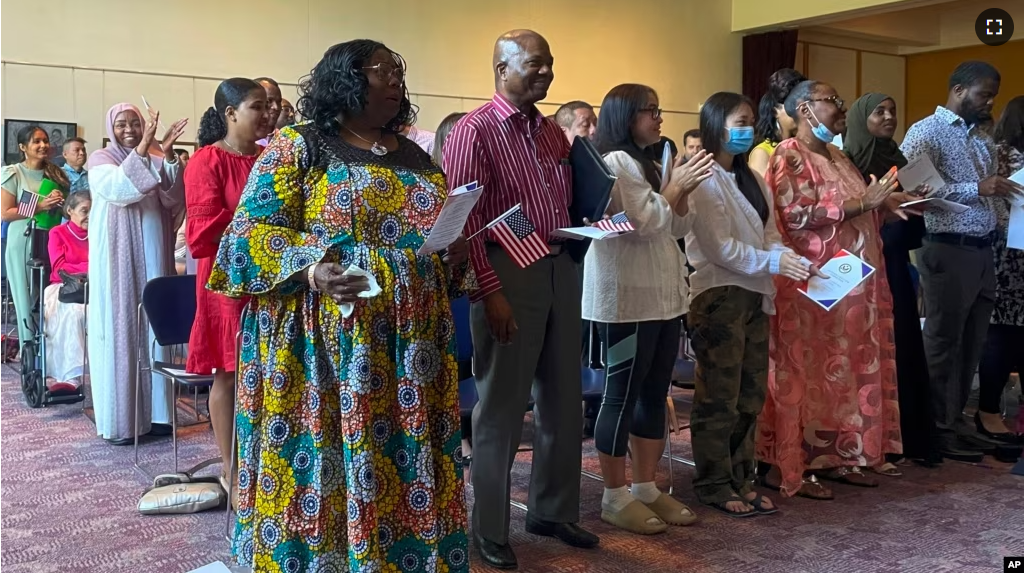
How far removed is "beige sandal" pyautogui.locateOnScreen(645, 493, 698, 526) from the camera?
339 cm

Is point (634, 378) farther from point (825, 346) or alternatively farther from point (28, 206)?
point (28, 206)

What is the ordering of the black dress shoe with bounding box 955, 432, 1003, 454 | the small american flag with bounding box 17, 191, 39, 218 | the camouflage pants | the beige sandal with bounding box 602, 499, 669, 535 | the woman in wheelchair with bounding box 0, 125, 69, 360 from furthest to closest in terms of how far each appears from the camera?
the woman in wheelchair with bounding box 0, 125, 69, 360 < the small american flag with bounding box 17, 191, 39, 218 < the black dress shoe with bounding box 955, 432, 1003, 454 < the camouflage pants < the beige sandal with bounding box 602, 499, 669, 535

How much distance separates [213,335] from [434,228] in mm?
1439

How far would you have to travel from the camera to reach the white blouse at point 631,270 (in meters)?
3.16

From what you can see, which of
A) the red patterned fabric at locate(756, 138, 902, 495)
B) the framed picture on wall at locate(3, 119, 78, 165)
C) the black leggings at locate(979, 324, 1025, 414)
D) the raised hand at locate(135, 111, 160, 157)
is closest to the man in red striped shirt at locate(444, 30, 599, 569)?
the red patterned fabric at locate(756, 138, 902, 495)

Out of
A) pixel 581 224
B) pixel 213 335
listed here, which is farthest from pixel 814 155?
pixel 213 335

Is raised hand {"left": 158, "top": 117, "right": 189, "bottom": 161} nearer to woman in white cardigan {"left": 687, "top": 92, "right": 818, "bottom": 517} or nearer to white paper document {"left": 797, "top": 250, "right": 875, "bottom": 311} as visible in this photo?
woman in white cardigan {"left": 687, "top": 92, "right": 818, "bottom": 517}

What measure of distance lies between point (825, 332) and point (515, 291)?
5.08 ft

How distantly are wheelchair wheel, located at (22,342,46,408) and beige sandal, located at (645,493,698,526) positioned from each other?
364cm

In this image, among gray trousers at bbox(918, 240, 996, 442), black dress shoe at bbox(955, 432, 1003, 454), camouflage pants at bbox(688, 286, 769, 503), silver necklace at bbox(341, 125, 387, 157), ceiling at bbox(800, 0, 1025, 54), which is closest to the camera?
silver necklace at bbox(341, 125, 387, 157)

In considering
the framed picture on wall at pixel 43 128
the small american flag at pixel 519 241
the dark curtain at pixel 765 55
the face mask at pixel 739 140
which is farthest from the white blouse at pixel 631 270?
the dark curtain at pixel 765 55

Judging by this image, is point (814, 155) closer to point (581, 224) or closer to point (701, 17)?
point (581, 224)

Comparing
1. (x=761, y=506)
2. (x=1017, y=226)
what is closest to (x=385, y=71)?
(x=761, y=506)

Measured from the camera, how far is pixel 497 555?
297cm
